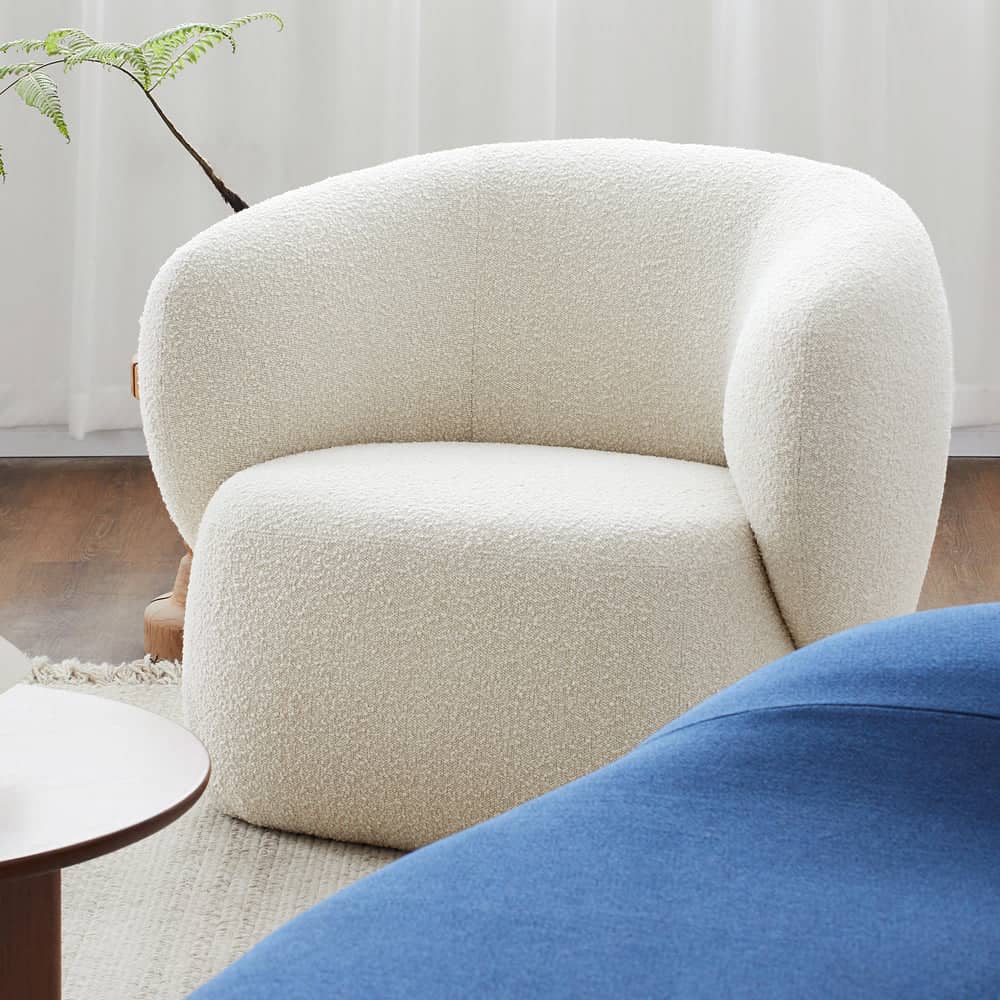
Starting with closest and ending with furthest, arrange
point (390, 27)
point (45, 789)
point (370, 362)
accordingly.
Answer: point (45, 789) → point (370, 362) → point (390, 27)

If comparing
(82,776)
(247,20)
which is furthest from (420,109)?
(82,776)

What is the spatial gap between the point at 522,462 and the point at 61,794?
2.65 ft

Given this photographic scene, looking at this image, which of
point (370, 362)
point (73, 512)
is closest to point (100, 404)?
point (73, 512)

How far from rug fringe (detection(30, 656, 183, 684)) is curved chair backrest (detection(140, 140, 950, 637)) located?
38 cm

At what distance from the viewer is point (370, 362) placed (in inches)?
66.1

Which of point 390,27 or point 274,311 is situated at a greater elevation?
point 390,27

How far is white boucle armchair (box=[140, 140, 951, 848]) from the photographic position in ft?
4.38

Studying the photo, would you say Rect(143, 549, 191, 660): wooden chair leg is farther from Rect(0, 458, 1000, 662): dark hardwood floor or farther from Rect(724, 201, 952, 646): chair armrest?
Rect(724, 201, 952, 646): chair armrest

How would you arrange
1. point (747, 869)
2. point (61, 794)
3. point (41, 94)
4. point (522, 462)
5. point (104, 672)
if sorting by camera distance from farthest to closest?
point (41, 94) < point (104, 672) < point (522, 462) < point (61, 794) < point (747, 869)

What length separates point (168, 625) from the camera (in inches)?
78.7

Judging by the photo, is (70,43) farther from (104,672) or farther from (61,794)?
(61,794)

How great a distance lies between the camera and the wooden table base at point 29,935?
85 centimetres

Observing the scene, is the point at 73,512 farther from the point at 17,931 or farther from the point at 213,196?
the point at 17,931

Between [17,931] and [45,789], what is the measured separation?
0.10 metres
